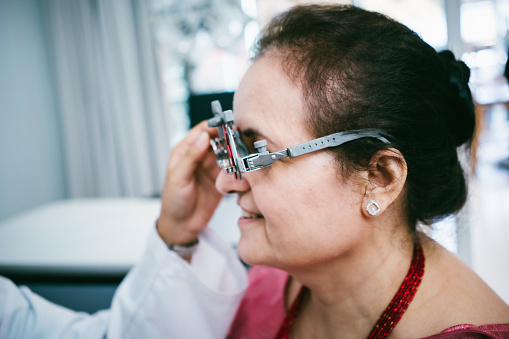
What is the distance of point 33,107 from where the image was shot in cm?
279

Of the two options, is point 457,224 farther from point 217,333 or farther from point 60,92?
Result: point 60,92

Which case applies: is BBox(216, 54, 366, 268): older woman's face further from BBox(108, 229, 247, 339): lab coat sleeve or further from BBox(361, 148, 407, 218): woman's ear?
BBox(108, 229, 247, 339): lab coat sleeve

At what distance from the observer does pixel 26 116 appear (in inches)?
93.8

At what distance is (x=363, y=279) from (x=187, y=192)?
0.59 metres

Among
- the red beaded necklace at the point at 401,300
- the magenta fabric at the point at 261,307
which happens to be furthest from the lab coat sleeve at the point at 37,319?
the red beaded necklace at the point at 401,300

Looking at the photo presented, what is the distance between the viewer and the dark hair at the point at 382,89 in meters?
0.75

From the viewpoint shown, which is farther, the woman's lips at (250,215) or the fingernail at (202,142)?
the fingernail at (202,142)

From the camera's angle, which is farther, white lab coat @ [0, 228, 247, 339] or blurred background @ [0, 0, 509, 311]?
blurred background @ [0, 0, 509, 311]

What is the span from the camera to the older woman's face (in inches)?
30.0

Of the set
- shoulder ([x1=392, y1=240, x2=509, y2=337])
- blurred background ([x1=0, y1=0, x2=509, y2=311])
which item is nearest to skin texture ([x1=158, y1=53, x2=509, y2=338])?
shoulder ([x1=392, y1=240, x2=509, y2=337])

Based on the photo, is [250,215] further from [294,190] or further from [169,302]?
[169,302]

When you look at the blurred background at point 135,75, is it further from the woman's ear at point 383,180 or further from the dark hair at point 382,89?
the woman's ear at point 383,180

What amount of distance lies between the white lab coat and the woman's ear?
57 cm

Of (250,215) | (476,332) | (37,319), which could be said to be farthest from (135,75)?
(476,332)
